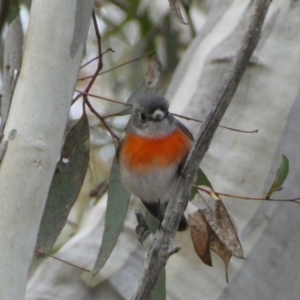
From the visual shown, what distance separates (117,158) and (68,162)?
144 mm

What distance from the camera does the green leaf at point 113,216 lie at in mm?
1966

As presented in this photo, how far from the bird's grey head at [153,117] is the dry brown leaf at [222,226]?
0.91ft

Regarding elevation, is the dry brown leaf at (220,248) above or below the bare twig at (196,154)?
below

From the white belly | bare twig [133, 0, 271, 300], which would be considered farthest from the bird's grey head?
bare twig [133, 0, 271, 300]

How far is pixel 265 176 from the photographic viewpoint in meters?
2.36

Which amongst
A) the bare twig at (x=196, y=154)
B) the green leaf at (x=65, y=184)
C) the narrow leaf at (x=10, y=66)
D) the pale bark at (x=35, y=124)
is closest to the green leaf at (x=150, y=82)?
the green leaf at (x=65, y=184)

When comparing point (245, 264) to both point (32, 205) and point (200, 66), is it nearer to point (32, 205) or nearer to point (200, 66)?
point (200, 66)

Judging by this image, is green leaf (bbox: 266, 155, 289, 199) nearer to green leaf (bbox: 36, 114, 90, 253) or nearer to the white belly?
the white belly

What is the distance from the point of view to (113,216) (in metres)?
2.01

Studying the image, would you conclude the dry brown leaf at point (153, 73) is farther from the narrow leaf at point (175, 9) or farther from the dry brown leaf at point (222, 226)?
the dry brown leaf at point (222, 226)

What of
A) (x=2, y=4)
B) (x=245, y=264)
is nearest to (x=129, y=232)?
(x=245, y=264)

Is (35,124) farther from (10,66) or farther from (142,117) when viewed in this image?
(142,117)

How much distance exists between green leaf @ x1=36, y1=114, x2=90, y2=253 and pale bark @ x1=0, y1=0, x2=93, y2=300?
40 centimetres

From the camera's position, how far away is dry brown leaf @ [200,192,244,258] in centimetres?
180
